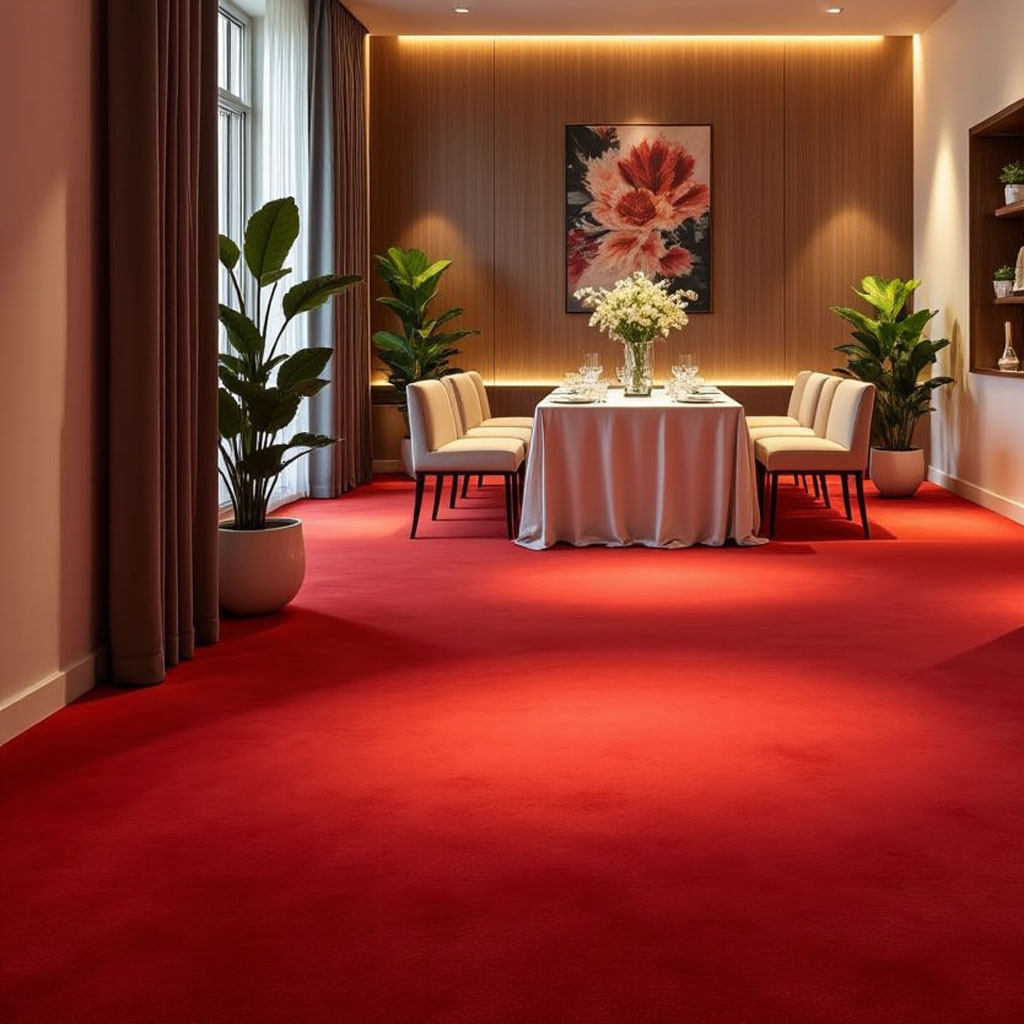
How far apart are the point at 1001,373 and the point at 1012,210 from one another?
1018 millimetres

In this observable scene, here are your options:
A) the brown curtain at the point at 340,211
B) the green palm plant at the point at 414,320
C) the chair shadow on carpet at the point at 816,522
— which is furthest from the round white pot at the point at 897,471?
the brown curtain at the point at 340,211

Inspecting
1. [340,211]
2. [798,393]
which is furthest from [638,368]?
[340,211]

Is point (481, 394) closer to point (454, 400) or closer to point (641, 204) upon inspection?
point (454, 400)

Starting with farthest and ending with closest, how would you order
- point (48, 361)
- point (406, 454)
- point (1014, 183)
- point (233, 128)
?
1. point (406, 454)
2. point (233, 128)
3. point (1014, 183)
4. point (48, 361)

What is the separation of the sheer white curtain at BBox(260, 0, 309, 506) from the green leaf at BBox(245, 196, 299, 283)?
13.1 ft

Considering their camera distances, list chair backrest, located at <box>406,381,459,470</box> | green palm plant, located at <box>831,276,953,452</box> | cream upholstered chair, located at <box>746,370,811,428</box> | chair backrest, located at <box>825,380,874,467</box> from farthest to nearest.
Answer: green palm plant, located at <box>831,276,953,452</box>
cream upholstered chair, located at <box>746,370,811,428</box>
chair backrest, located at <box>406,381,459,470</box>
chair backrest, located at <box>825,380,874,467</box>

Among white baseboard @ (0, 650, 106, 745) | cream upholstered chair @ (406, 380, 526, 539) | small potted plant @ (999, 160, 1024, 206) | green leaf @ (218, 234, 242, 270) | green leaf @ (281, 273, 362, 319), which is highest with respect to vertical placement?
small potted plant @ (999, 160, 1024, 206)

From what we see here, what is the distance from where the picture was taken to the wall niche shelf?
9.45 metres

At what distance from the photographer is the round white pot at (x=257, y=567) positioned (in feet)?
18.4

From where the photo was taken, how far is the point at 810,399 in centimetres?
943

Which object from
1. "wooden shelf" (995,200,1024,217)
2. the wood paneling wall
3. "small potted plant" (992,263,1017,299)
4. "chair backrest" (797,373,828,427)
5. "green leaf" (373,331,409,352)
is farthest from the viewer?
the wood paneling wall

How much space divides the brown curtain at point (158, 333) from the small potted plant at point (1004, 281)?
19.2 feet

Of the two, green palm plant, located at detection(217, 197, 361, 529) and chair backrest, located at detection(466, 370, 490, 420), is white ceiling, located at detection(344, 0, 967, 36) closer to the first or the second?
chair backrest, located at detection(466, 370, 490, 420)

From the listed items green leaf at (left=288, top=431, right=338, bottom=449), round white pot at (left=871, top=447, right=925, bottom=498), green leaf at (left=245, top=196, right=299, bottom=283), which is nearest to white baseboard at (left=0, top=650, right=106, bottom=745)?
green leaf at (left=288, top=431, right=338, bottom=449)
